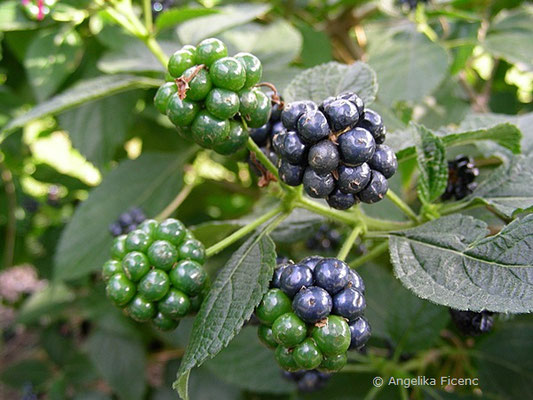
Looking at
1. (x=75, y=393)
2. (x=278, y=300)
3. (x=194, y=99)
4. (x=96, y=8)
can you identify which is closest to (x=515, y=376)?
(x=278, y=300)

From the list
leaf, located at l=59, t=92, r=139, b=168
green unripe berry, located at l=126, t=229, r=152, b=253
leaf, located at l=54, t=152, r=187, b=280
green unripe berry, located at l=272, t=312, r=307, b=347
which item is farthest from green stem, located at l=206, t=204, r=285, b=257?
leaf, located at l=59, t=92, r=139, b=168

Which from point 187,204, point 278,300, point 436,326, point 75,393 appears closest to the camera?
point 278,300

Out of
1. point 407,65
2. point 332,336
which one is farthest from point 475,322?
point 407,65

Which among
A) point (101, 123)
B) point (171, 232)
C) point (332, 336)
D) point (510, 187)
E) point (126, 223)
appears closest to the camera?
point (332, 336)

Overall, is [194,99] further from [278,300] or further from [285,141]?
[278,300]

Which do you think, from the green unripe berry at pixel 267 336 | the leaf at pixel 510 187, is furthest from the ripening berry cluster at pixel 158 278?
the leaf at pixel 510 187

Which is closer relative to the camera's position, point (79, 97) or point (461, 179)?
point (461, 179)

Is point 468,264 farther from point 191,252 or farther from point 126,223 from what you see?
point 126,223
